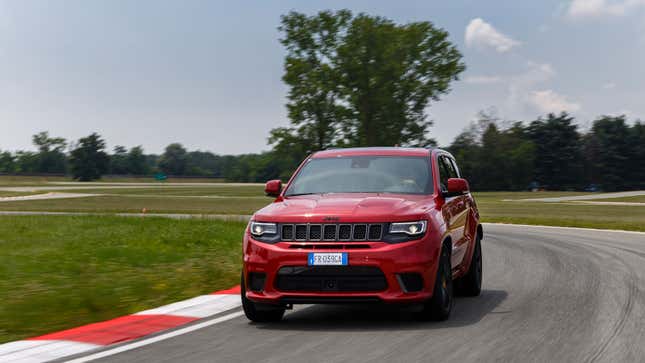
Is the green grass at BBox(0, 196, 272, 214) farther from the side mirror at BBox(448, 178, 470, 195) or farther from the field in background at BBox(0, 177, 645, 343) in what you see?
the side mirror at BBox(448, 178, 470, 195)

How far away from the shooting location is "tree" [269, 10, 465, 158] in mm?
68688

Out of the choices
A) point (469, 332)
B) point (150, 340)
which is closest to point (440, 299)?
point (469, 332)

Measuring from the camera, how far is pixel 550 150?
408 feet

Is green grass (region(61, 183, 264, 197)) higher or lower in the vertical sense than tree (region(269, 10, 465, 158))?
lower

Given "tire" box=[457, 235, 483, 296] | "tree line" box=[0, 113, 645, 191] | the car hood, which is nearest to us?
the car hood

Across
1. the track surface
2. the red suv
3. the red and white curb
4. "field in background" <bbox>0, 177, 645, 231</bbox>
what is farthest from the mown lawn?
the red suv

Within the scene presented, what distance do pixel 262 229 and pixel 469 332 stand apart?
2.09m

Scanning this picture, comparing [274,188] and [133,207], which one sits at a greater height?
[274,188]

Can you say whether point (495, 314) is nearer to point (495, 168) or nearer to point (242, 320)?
point (242, 320)

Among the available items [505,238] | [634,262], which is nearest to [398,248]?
[634,262]

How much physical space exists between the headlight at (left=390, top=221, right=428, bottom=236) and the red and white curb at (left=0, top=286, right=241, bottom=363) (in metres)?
2.24

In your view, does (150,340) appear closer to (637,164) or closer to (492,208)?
(492,208)

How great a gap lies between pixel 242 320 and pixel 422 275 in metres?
1.95

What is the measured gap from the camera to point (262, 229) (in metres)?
7.88
